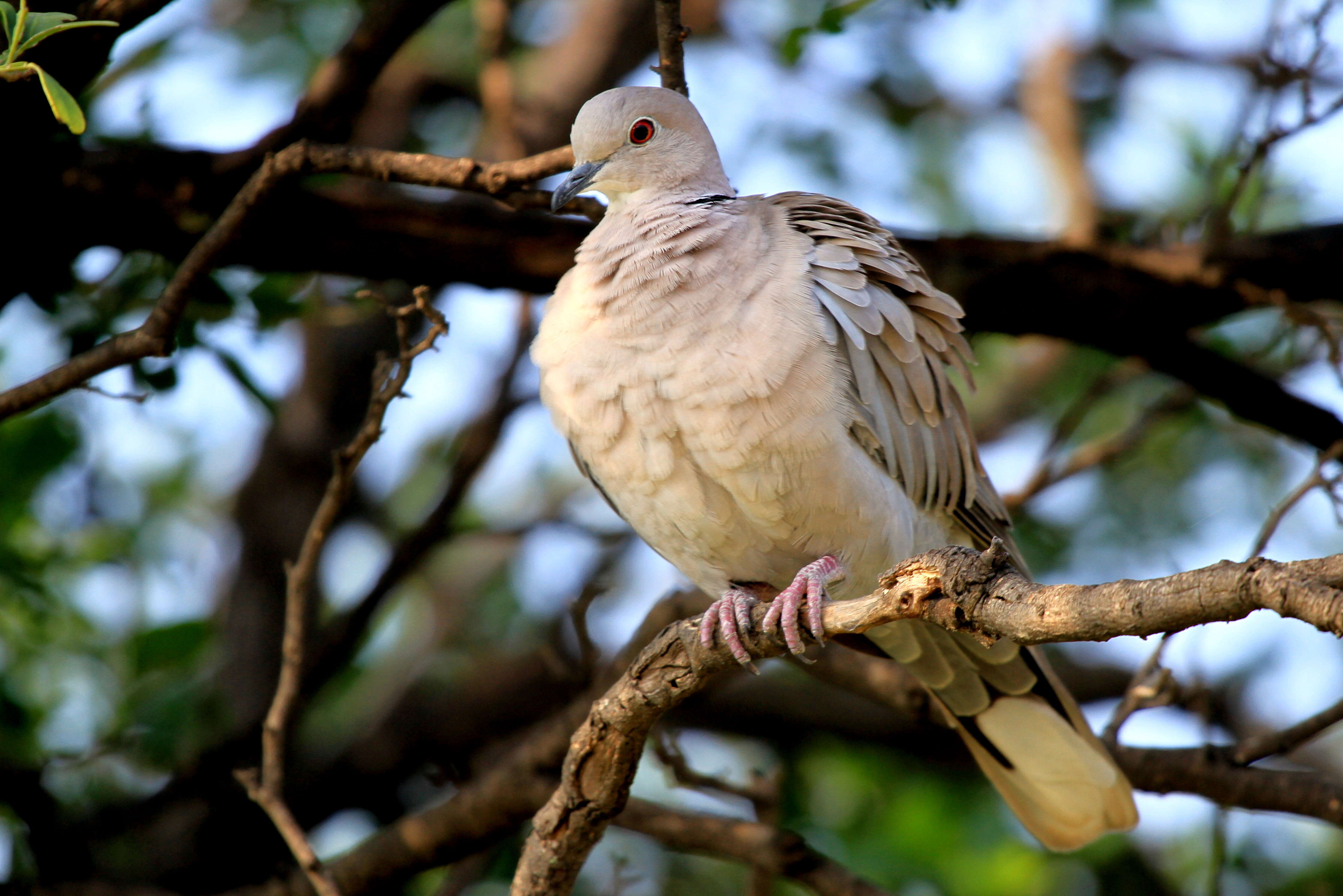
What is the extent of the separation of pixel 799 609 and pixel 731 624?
141 mm

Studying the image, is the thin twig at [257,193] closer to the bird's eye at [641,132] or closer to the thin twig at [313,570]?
the thin twig at [313,570]

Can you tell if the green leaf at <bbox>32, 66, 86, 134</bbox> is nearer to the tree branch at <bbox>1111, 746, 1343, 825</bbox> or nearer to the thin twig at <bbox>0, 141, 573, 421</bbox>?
the thin twig at <bbox>0, 141, 573, 421</bbox>

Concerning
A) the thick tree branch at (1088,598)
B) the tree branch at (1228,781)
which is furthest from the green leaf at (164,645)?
the tree branch at (1228,781)

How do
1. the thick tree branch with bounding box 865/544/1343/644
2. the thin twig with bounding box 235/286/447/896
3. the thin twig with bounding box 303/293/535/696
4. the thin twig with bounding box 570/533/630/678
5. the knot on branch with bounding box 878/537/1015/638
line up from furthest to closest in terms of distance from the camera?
the thin twig with bounding box 303/293/535/696 < the thin twig with bounding box 570/533/630/678 < the thin twig with bounding box 235/286/447/896 < the knot on branch with bounding box 878/537/1015/638 < the thick tree branch with bounding box 865/544/1343/644

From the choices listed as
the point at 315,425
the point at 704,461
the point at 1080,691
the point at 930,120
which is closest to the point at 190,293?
the point at 704,461

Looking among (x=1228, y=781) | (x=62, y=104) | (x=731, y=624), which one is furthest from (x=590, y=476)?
(x=1228, y=781)

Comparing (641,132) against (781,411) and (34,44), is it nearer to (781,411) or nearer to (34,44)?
(781,411)

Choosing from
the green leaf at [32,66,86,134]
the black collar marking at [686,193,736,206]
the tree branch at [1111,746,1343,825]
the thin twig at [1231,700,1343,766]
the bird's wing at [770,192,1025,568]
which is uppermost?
the green leaf at [32,66,86,134]

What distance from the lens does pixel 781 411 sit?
251 centimetres

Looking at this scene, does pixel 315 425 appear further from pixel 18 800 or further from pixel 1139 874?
pixel 1139 874

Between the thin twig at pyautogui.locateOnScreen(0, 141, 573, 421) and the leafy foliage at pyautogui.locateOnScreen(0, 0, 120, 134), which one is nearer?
the leafy foliage at pyautogui.locateOnScreen(0, 0, 120, 134)

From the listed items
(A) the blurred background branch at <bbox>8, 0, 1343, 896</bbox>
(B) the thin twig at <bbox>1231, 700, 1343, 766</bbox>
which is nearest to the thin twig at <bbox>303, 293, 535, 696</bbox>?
(A) the blurred background branch at <bbox>8, 0, 1343, 896</bbox>

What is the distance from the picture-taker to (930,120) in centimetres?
589

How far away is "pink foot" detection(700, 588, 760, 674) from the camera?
230cm
